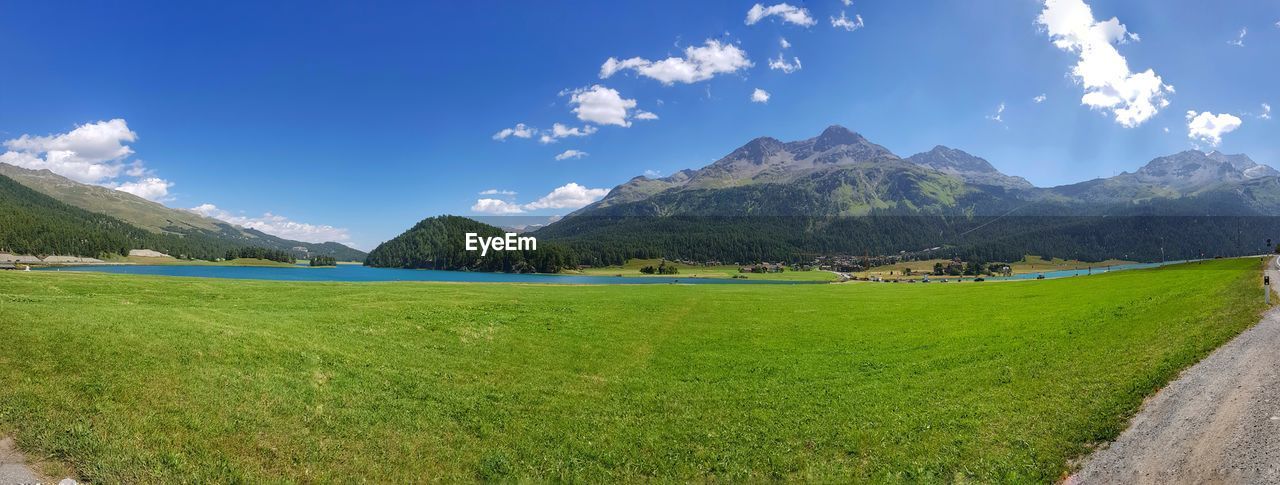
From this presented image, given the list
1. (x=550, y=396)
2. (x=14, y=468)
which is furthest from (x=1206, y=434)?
(x=14, y=468)

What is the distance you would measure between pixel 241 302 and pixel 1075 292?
69851 mm

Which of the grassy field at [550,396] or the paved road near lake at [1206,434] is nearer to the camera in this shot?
the paved road near lake at [1206,434]

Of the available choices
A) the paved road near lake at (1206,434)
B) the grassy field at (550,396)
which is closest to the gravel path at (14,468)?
the grassy field at (550,396)

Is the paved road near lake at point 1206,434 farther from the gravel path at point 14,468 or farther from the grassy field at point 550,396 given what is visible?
the gravel path at point 14,468

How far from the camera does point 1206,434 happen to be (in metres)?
12.9

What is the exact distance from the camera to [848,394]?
20.0 meters

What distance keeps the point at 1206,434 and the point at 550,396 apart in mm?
18450

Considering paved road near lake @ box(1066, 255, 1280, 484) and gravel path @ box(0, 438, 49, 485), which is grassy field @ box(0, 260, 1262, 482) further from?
paved road near lake @ box(1066, 255, 1280, 484)

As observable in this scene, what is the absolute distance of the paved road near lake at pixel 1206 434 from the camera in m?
11.4

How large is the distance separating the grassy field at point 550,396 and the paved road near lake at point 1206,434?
810 millimetres

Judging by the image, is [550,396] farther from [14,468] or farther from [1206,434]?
[1206,434]

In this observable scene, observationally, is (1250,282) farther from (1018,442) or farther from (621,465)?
(621,465)

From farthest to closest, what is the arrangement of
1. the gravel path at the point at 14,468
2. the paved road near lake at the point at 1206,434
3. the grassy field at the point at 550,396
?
the grassy field at the point at 550,396 < the paved road near lake at the point at 1206,434 < the gravel path at the point at 14,468

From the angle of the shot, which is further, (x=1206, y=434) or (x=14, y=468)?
(x=1206, y=434)
